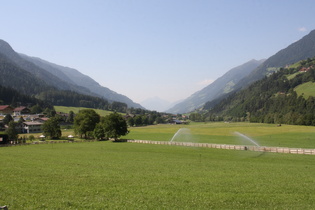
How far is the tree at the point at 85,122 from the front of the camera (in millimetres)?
108125

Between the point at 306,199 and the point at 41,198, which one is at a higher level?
the point at 41,198

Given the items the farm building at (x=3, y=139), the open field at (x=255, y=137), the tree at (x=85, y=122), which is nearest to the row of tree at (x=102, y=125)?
the tree at (x=85, y=122)

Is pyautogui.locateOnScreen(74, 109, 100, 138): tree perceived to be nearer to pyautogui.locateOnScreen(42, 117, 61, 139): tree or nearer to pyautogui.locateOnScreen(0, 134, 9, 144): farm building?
pyautogui.locateOnScreen(42, 117, 61, 139): tree

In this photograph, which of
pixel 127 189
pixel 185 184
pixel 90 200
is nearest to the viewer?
pixel 90 200

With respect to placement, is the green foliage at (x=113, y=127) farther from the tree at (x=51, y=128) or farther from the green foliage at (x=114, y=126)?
the tree at (x=51, y=128)

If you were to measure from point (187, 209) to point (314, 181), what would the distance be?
51.7ft

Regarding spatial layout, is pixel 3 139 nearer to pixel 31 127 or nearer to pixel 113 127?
pixel 113 127

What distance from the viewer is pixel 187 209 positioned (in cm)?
1520

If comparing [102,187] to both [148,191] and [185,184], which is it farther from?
[185,184]

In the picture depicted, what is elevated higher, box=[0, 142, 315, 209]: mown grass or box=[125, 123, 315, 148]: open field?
box=[0, 142, 315, 209]: mown grass

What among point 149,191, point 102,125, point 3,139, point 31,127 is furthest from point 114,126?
point 31,127

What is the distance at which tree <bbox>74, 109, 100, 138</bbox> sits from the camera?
108 metres

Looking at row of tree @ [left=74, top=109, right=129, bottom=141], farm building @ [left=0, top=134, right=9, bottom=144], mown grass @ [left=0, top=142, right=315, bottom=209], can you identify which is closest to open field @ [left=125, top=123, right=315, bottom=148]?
row of tree @ [left=74, top=109, right=129, bottom=141]

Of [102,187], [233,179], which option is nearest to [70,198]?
[102,187]
